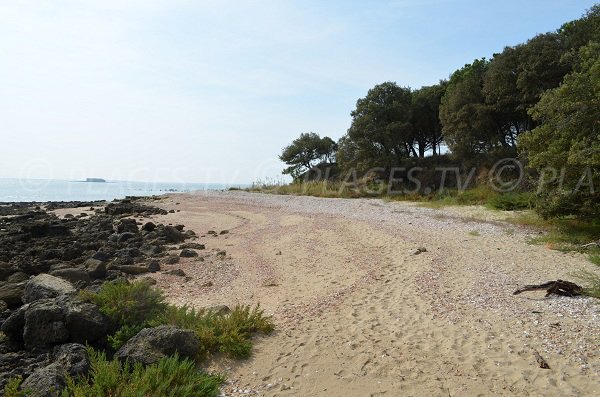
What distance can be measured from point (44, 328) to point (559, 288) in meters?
8.01

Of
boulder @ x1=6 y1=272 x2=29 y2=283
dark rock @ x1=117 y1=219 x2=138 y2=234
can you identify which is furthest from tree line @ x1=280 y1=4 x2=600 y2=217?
dark rock @ x1=117 y1=219 x2=138 y2=234

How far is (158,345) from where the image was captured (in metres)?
5.13

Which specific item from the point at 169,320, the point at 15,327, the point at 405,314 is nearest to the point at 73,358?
the point at 169,320

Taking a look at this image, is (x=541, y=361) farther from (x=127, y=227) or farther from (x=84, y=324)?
(x=127, y=227)

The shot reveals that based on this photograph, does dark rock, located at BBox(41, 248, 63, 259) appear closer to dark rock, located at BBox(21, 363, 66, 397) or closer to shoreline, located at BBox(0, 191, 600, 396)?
shoreline, located at BBox(0, 191, 600, 396)

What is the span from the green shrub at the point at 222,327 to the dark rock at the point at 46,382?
5.04ft

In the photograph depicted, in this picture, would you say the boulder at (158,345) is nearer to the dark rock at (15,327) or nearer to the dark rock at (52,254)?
the dark rock at (15,327)

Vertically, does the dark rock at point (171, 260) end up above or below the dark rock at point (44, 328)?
below

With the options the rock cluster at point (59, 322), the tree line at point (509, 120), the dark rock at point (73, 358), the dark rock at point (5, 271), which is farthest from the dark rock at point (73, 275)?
the tree line at point (509, 120)

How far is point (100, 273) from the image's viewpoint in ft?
32.6

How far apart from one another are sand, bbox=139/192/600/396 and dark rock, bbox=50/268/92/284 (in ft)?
5.79

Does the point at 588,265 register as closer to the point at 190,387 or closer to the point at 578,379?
the point at 578,379

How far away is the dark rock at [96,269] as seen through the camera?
9838 millimetres

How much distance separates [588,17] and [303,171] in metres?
29.4
